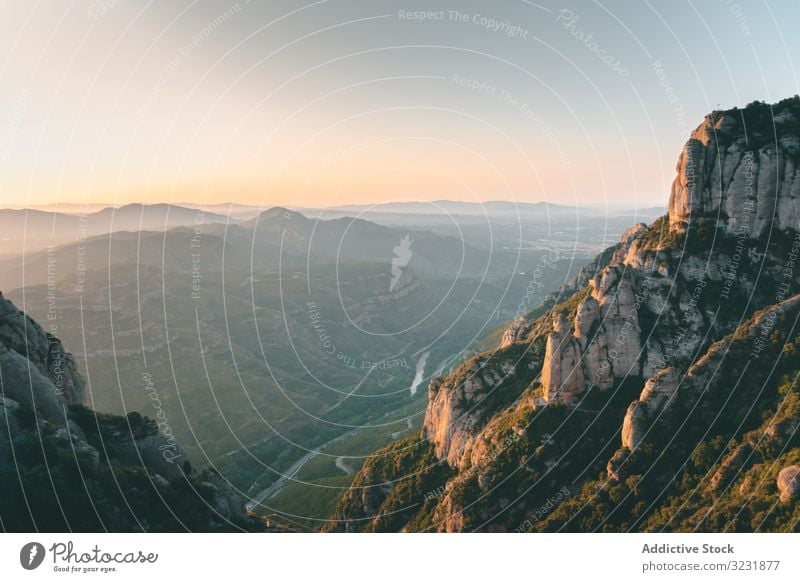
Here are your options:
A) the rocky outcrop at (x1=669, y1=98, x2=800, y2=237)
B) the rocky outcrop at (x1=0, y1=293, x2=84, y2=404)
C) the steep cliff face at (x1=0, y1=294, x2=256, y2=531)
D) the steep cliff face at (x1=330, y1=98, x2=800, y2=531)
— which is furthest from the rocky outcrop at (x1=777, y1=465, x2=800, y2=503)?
the rocky outcrop at (x1=0, y1=293, x2=84, y2=404)

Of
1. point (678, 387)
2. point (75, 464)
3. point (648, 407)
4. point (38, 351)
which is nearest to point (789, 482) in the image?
point (648, 407)

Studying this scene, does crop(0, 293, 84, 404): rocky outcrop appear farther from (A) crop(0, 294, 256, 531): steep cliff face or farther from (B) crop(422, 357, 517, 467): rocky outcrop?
(B) crop(422, 357, 517, 467): rocky outcrop

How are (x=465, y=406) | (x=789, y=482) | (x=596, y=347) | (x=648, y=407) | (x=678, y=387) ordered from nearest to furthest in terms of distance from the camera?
(x=789, y=482), (x=648, y=407), (x=678, y=387), (x=596, y=347), (x=465, y=406)

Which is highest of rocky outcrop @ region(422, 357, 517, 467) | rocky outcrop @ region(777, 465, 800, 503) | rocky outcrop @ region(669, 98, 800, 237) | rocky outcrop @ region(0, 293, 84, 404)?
rocky outcrop @ region(669, 98, 800, 237)

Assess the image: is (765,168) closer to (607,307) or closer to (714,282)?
(714,282)

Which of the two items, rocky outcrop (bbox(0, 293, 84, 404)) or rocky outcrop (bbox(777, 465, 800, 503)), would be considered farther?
rocky outcrop (bbox(0, 293, 84, 404))

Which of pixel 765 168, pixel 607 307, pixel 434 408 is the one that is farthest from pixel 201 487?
pixel 765 168

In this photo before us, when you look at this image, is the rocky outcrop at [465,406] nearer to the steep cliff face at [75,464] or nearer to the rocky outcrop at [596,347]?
the rocky outcrop at [596,347]

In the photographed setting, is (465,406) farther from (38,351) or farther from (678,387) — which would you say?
(38,351)
